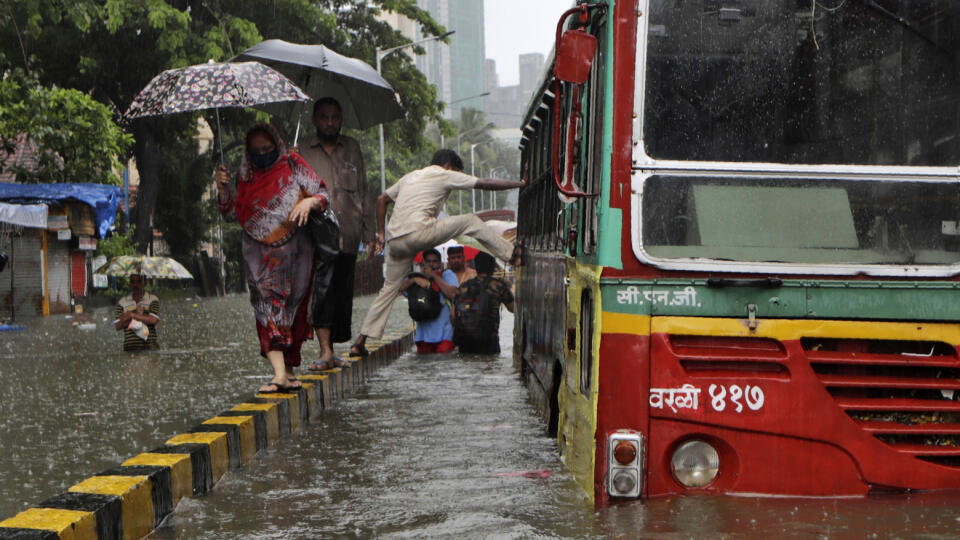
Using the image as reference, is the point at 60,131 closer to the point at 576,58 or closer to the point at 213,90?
the point at 213,90

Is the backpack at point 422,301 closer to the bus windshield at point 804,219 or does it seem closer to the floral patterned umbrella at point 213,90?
the floral patterned umbrella at point 213,90

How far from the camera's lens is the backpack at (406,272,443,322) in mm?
12945

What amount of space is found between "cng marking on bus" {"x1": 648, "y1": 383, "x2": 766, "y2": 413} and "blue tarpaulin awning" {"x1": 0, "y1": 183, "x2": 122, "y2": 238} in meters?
19.9

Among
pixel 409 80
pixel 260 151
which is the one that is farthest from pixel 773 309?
pixel 409 80

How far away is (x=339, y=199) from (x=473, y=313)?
3860 millimetres

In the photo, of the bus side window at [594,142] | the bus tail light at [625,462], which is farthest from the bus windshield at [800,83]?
the bus tail light at [625,462]

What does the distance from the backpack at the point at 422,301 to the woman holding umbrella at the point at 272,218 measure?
4.87 m

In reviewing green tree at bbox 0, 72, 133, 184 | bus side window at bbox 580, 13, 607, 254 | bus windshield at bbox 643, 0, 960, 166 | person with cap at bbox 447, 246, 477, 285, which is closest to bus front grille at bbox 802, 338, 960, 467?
bus windshield at bbox 643, 0, 960, 166

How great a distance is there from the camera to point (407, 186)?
34.2 feet

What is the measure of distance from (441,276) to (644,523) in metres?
8.83

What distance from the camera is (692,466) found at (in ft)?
15.5

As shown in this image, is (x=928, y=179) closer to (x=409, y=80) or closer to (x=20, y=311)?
(x=20, y=311)

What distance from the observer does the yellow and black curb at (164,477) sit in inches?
175

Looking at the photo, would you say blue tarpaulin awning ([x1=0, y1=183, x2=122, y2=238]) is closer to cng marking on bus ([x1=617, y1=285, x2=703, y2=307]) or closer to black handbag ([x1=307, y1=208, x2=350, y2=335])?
black handbag ([x1=307, y1=208, x2=350, y2=335])
